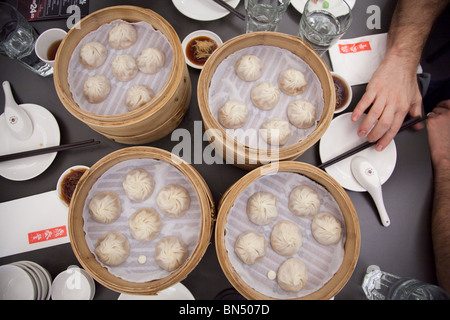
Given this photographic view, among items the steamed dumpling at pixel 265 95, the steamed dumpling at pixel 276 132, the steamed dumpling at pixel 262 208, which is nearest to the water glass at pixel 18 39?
the steamed dumpling at pixel 265 95

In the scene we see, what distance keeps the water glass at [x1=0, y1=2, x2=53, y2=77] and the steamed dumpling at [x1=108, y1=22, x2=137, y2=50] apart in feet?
1.60

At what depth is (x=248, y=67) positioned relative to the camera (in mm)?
1314

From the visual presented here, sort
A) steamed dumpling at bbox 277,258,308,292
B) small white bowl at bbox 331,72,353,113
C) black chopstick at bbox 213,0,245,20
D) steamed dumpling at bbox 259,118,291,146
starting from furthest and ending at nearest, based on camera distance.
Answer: black chopstick at bbox 213,0,245,20, small white bowl at bbox 331,72,353,113, steamed dumpling at bbox 259,118,291,146, steamed dumpling at bbox 277,258,308,292

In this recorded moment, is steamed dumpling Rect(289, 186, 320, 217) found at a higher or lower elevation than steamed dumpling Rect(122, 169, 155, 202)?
lower

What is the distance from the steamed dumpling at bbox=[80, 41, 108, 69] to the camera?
4.37ft

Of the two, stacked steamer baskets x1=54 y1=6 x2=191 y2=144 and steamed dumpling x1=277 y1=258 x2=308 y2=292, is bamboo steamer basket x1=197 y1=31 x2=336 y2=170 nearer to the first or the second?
stacked steamer baskets x1=54 y1=6 x2=191 y2=144

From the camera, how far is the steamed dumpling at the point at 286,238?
1.19 meters

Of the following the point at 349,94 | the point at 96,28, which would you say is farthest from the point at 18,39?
the point at 349,94

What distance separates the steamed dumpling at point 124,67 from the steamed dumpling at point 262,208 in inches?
38.1

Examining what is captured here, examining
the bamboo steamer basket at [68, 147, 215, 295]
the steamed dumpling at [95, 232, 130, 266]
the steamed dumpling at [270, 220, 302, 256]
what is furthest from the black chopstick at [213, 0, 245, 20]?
the steamed dumpling at [95, 232, 130, 266]

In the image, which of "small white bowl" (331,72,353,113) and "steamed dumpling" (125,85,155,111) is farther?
"small white bowl" (331,72,353,113)

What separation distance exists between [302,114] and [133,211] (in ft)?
3.39

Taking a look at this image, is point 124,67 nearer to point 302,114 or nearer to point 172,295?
point 302,114
